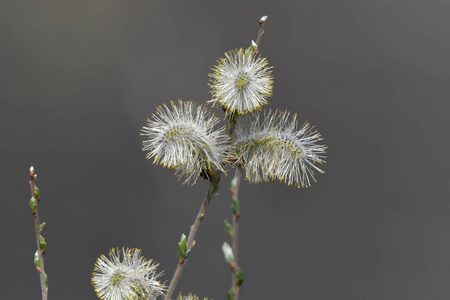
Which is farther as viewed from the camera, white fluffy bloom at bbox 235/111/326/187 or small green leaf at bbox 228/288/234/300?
white fluffy bloom at bbox 235/111/326/187

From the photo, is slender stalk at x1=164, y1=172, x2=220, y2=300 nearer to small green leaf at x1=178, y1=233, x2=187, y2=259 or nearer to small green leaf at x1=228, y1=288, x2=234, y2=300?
small green leaf at x1=178, y1=233, x2=187, y2=259

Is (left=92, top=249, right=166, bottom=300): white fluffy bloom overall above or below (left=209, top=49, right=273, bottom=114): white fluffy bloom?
below

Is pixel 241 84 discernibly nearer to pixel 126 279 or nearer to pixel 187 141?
pixel 187 141

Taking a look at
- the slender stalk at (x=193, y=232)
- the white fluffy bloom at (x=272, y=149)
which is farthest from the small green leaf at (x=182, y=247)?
the white fluffy bloom at (x=272, y=149)

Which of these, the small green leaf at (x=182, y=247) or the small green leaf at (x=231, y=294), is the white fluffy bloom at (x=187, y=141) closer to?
the small green leaf at (x=182, y=247)

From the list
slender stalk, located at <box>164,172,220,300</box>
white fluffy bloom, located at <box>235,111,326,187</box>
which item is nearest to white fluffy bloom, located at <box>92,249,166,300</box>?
slender stalk, located at <box>164,172,220,300</box>

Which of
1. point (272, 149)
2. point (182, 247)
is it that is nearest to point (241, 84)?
point (272, 149)

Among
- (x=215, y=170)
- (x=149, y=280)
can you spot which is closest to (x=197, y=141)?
(x=215, y=170)
